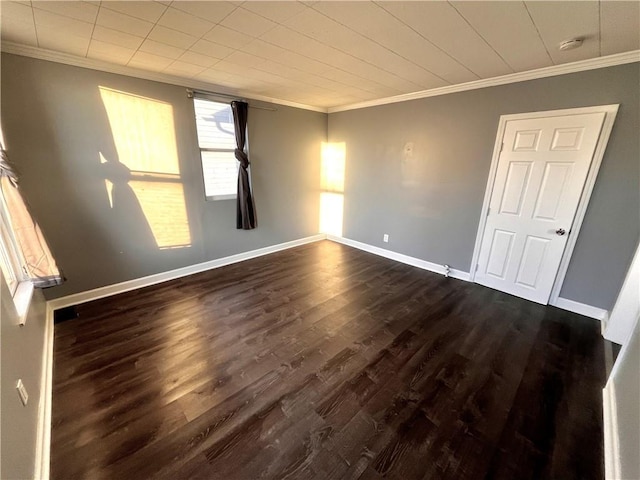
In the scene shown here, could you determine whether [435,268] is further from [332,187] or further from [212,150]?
[212,150]

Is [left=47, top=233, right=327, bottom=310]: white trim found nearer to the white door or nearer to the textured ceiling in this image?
→ the textured ceiling

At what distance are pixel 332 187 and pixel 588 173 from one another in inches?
136

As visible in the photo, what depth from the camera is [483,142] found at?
307cm

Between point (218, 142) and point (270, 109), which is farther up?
point (270, 109)

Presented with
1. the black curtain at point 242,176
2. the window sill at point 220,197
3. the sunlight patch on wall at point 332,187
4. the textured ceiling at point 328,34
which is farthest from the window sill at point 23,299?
the sunlight patch on wall at point 332,187

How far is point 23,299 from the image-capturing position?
70.3 inches

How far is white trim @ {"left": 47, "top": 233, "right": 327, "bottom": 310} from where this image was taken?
273 cm

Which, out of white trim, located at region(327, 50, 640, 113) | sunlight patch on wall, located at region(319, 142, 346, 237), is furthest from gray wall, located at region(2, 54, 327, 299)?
white trim, located at region(327, 50, 640, 113)

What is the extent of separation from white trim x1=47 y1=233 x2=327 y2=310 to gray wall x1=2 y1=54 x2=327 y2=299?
0.21 feet

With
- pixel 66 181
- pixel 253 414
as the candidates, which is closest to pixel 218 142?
pixel 66 181

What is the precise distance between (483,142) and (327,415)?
130 inches

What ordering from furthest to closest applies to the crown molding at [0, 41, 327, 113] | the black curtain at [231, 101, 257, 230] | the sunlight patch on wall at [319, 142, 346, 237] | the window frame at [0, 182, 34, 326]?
the sunlight patch on wall at [319, 142, 346, 237], the black curtain at [231, 101, 257, 230], the crown molding at [0, 41, 327, 113], the window frame at [0, 182, 34, 326]

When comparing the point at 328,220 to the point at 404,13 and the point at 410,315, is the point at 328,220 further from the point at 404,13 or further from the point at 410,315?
the point at 404,13

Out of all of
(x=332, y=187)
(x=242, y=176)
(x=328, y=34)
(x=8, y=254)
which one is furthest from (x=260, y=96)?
(x=8, y=254)
